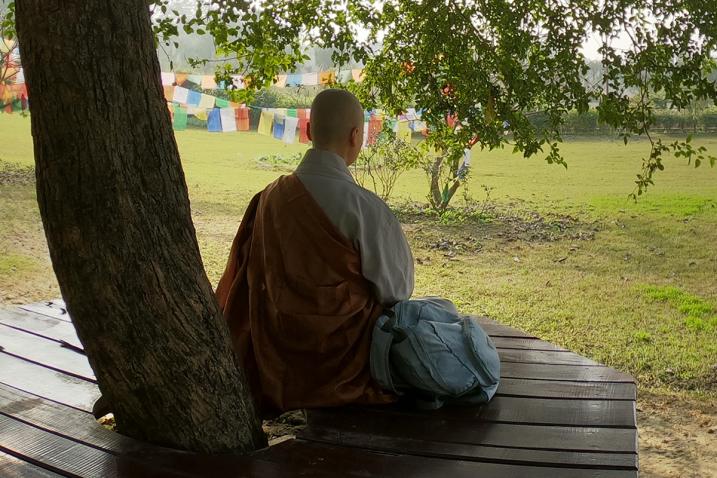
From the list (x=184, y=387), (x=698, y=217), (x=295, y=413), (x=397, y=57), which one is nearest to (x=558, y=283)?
(x=698, y=217)

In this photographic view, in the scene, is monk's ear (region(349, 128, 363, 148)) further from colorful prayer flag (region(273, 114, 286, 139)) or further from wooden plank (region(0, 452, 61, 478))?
colorful prayer flag (region(273, 114, 286, 139))

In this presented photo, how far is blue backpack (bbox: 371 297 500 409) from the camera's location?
187cm

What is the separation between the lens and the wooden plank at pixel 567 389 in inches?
79.0

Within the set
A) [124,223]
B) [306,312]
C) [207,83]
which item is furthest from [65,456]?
[207,83]

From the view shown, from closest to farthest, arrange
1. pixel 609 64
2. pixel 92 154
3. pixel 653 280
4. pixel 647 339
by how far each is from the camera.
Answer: pixel 92 154
pixel 609 64
pixel 647 339
pixel 653 280

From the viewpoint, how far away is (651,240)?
19.7 feet

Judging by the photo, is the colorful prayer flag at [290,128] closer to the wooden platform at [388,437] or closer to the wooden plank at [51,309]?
the wooden plank at [51,309]

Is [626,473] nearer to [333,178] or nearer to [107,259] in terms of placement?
[333,178]

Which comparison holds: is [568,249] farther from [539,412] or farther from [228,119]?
[539,412]

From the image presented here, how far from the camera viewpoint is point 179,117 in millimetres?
7535

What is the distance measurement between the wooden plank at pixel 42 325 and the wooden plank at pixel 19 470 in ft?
2.63

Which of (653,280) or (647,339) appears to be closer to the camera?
(647,339)

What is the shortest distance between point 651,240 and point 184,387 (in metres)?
5.09

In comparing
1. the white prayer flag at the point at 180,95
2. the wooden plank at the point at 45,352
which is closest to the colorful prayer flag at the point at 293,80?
the white prayer flag at the point at 180,95
